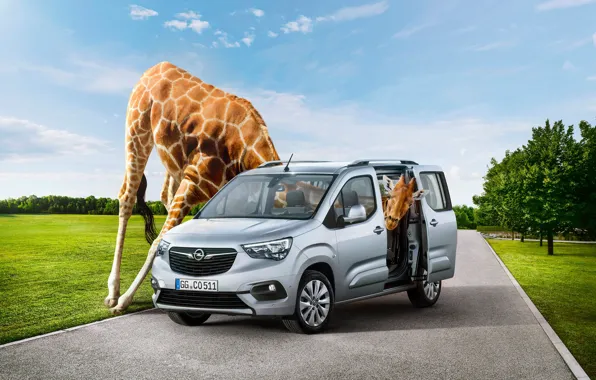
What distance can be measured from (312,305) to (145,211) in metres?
7.42

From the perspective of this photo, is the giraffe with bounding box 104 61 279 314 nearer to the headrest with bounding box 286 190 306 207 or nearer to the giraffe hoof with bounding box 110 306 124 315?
the giraffe hoof with bounding box 110 306 124 315

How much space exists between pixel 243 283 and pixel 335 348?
48.4 inches

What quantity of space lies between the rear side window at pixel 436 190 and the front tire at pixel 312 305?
2903 mm

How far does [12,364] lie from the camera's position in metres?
6.89

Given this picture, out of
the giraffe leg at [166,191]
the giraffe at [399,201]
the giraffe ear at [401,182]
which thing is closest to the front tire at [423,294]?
the giraffe at [399,201]

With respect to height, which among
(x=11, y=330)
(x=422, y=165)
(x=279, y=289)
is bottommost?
Result: (x=11, y=330)

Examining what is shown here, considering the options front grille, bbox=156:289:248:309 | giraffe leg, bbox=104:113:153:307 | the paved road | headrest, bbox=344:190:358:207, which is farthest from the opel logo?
giraffe leg, bbox=104:113:153:307

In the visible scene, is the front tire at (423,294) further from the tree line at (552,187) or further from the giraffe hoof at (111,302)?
the tree line at (552,187)

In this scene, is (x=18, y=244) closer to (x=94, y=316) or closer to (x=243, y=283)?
(x=94, y=316)

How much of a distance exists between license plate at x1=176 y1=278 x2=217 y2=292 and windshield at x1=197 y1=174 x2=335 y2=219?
1.27m

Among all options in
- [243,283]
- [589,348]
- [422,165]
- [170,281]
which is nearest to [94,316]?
[170,281]

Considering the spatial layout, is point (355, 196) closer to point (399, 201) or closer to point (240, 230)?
point (399, 201)

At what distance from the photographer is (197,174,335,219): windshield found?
8.59 m

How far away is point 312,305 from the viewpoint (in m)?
7.88
